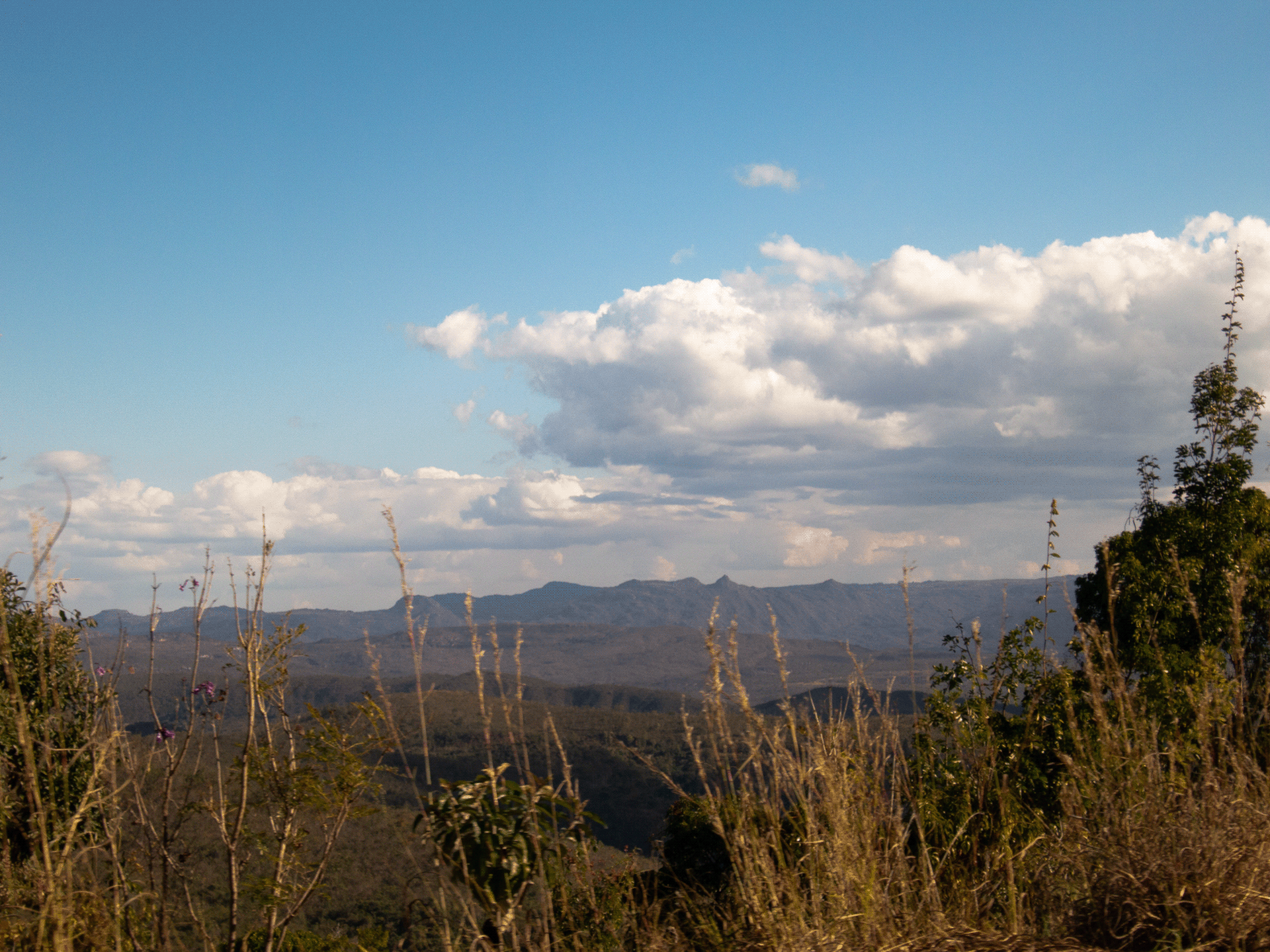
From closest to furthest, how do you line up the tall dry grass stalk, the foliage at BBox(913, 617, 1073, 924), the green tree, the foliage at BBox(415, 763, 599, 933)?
the tall dry grass stalk, the foliage at BBox(913, 617, 1073, 924), the foliage at BBox(415, 763, 599, 933), the green tree

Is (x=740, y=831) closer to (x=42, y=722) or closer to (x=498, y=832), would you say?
(x=498, y=832)

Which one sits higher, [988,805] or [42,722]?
[42,722]

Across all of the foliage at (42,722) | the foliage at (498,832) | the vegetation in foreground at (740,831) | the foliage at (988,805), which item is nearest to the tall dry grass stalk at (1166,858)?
the vegetation in foreground at (740,831)

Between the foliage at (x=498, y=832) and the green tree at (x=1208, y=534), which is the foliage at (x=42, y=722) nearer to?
the foliage at (x=498, y=832)

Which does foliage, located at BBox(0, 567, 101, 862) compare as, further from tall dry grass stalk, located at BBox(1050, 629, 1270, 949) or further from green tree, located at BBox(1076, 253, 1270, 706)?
green tree, located at BBox(1076, 253, 1270, 706)

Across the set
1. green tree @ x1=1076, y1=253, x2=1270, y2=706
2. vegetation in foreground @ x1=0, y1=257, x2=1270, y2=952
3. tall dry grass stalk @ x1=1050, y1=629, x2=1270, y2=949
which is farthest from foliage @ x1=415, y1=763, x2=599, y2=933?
green tree @ x1=1076, y1=253, x2=1270, y2=706

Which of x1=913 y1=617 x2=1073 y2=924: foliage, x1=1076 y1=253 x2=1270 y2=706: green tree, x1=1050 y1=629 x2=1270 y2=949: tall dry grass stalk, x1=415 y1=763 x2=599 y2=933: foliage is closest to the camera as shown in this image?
x1=1050 y1=629 x2=1270 y2=949: tall dry grass stalk

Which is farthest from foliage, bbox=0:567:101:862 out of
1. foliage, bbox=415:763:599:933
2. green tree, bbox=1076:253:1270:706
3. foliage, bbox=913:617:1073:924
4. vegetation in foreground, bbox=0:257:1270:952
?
green tree, bbox=1076:253:1270:706

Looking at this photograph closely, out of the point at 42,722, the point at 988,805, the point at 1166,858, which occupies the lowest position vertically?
the point at 988,805

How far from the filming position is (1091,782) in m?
3.50

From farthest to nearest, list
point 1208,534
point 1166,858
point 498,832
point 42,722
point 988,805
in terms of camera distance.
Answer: point 1208,534 < point 988,805 < point 498,832 < point 42,722 < point 1166,858

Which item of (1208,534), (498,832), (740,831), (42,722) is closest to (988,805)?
(740,831)

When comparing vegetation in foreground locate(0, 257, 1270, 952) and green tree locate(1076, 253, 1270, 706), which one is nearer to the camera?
vegetation in foreground locate(0, 257, 1270, 952)

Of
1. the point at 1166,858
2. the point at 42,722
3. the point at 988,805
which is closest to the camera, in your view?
the point at 1166,858
